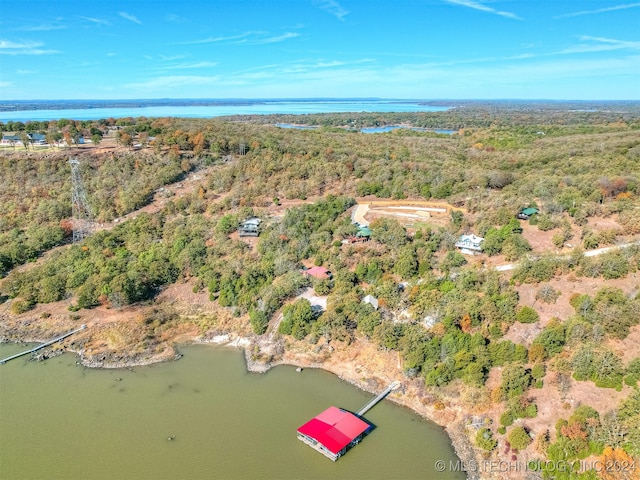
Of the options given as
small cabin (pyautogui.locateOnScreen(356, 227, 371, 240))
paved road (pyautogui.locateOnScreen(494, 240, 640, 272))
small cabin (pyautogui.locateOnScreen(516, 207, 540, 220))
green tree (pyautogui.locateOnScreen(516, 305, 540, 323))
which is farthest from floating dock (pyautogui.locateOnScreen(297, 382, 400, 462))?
small cabin (pyautogui.locateOnScreen(516, 207, 540, 220))

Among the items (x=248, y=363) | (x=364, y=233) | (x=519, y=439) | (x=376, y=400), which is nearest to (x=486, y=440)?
(x=519, y=439)

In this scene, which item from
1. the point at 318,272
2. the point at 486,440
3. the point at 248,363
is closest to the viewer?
the point at 486,440

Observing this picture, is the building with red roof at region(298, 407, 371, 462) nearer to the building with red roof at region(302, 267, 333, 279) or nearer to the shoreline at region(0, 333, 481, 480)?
the shoreline at region(0, 333, 481, 480)

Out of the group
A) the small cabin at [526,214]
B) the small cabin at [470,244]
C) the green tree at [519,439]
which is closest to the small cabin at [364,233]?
the small cabin at [470,244]

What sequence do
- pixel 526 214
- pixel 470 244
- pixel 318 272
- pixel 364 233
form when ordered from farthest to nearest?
1. pixel 526 214
2. pixel 364 233
3. pixel 318 272
4. pixel 470 244

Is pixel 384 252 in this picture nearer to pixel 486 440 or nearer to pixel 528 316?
pixel 528 316
